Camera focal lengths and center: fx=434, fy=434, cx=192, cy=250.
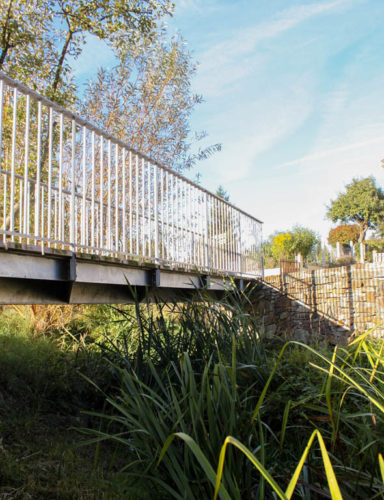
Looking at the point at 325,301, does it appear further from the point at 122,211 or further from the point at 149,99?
the point at 149,99

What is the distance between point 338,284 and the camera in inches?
360

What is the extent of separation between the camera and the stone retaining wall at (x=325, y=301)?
8539mm

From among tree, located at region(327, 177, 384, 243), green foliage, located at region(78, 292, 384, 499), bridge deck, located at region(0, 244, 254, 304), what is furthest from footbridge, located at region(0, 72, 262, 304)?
tree, located at region(327, 177, 384, 243)

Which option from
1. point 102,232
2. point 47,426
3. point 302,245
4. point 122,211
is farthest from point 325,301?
point 302,245

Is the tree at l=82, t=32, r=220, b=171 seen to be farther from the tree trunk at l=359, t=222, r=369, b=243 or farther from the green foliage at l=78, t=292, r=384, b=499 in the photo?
the tree trunk at l=359, t=222, r=369, b=243

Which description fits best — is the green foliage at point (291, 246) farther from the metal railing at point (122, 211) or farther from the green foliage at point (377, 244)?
the metal railing at point (122, 211)

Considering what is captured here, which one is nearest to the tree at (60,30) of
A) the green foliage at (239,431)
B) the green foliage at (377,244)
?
the green foliage at (239,431)

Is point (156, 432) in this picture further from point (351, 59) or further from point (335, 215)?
point (335, 215)

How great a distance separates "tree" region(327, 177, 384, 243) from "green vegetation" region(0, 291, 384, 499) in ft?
114

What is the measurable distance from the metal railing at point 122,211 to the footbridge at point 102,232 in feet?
0.06

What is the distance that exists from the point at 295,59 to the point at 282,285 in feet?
18.5

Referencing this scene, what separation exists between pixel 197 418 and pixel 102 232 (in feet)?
9.84

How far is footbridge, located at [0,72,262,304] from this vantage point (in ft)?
12.2

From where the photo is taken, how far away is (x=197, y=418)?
6.32ft
